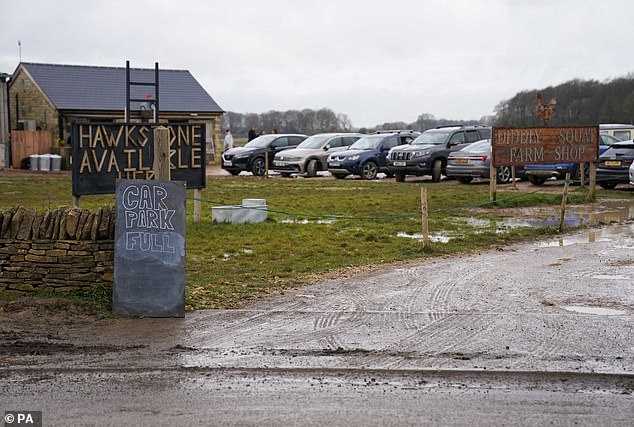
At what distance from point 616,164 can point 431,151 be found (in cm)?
669

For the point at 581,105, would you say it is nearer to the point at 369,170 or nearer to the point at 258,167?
the point at 369,170

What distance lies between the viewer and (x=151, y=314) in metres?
8.89

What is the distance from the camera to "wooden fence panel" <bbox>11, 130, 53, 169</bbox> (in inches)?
1447

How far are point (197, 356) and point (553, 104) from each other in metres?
21.2

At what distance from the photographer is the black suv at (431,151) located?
95.5ft

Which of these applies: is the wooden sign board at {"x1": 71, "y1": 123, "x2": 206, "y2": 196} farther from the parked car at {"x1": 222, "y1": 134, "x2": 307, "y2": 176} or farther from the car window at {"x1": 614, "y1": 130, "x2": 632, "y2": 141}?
the car window at {"x1": 614, "y1": 130, "x2": 632, "y2": 141}

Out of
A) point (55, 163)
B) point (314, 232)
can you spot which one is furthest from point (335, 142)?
point (314, 232)

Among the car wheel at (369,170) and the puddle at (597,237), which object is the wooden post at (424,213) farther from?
the car wheel at (369,170)

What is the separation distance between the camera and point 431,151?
95.8 feet

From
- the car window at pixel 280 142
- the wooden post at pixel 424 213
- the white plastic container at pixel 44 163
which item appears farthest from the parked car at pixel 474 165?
the white plastic container at pixel 44 163

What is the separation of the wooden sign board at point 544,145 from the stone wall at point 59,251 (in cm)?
1267

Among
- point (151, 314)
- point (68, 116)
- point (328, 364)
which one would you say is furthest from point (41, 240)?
point (68, 116)

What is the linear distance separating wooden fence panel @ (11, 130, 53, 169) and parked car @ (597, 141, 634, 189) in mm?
24051

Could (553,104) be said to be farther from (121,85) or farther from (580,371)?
(121,85)
